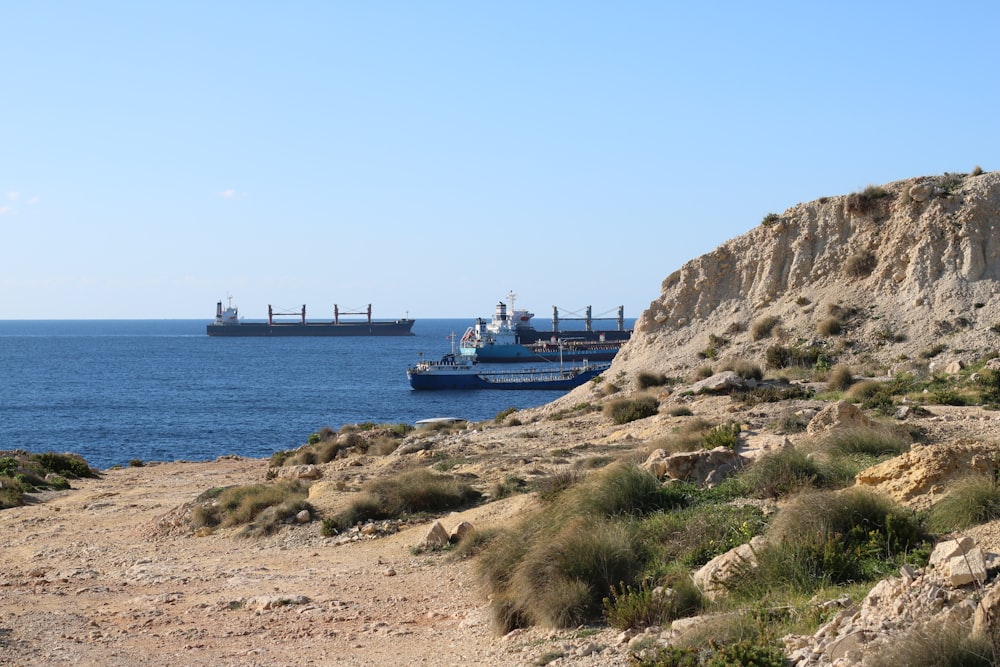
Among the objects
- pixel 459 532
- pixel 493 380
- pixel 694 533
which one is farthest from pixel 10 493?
pixel 493 380

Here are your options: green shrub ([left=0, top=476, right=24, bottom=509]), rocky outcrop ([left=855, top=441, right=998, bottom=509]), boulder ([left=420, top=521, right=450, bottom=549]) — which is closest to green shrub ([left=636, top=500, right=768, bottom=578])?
rocky outcrop ([left=855, top=441, right=998, bottom=509])

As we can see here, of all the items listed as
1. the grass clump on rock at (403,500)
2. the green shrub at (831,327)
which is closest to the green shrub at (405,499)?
the grass clump on rock at (403,500)

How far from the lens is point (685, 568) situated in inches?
349

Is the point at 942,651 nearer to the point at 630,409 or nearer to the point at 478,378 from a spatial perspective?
the point at 630,409

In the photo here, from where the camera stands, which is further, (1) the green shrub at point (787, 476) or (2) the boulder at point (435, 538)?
(2) the boulder at point (435, 538)

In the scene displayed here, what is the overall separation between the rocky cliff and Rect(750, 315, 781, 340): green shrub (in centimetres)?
4

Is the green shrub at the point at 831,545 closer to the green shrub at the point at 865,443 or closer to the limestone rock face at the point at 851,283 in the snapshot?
the green shrub at the point at 865,443

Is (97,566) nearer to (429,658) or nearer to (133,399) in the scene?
(429,658)

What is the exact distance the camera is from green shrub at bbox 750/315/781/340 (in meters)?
30.5

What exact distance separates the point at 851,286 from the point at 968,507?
76.2 feet

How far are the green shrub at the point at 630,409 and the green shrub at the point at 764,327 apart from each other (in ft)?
21.7

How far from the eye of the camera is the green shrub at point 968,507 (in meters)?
8.13

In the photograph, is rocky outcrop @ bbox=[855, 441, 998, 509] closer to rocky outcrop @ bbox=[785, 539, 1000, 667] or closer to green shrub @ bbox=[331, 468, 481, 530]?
rocky outcrop @ bbox=[785, 539, 1000, 667]

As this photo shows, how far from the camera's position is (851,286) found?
3027 centimetres
